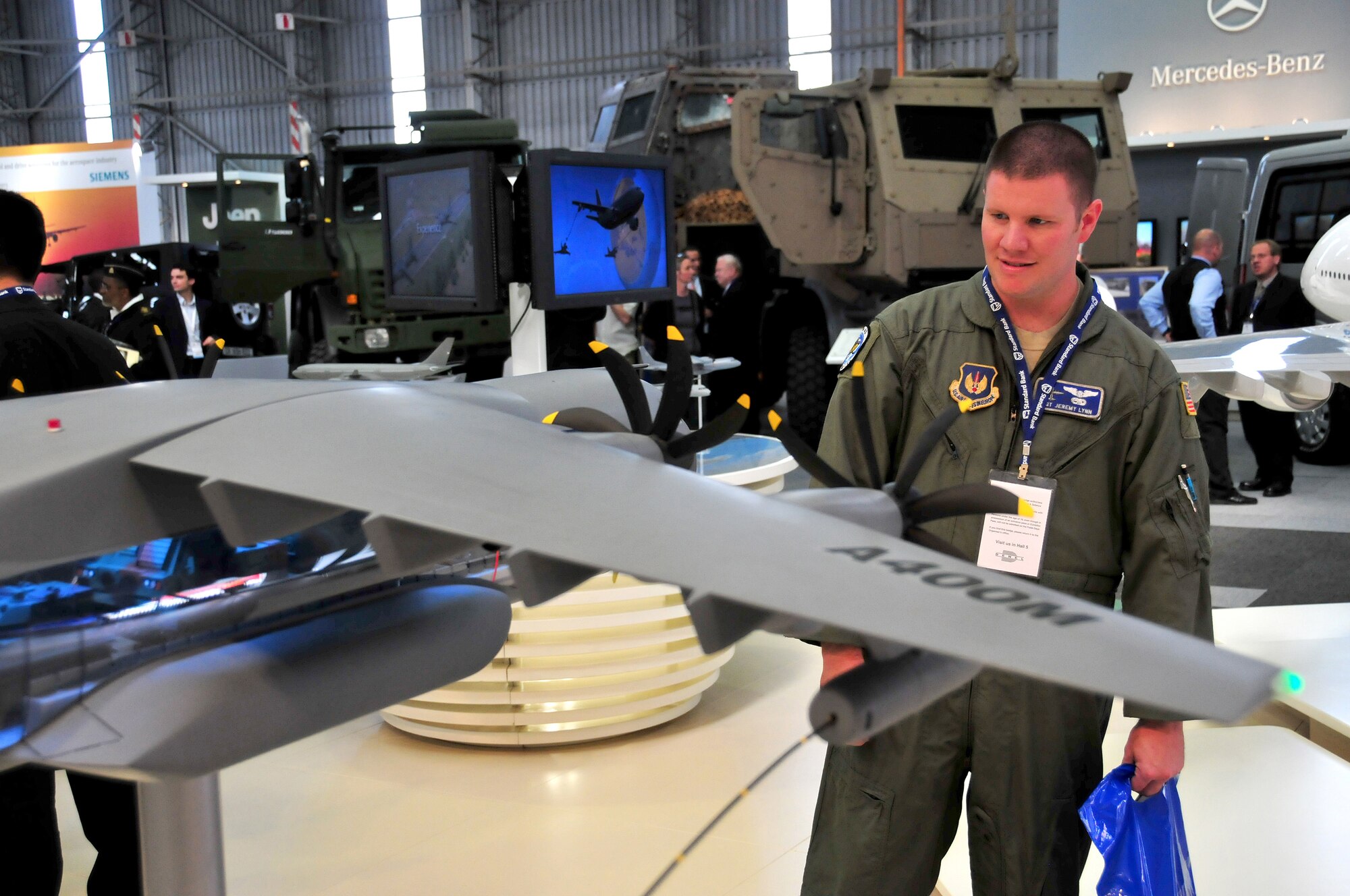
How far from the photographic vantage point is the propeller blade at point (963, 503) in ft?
4.63

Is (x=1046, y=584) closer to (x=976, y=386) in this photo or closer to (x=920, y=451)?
(x=976, y=386)

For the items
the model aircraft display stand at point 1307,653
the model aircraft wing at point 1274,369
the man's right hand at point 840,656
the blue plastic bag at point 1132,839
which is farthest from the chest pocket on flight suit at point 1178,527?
the model aircraft wing at point 1274,369

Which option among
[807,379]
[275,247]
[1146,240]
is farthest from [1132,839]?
[1146,240]

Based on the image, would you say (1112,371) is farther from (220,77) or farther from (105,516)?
(220,77)

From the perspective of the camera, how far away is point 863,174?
28.5ft

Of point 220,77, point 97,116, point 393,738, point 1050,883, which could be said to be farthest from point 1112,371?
point 97,116

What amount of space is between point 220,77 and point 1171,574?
26051mm

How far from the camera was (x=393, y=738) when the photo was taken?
4414mm

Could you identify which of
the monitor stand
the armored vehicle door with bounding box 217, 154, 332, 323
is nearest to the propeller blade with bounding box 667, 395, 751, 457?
the monitor stand

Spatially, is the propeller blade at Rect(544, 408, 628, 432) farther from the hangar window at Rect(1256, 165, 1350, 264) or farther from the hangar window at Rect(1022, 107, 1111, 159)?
the hangar window at Rect(1256, 165, 1350, 264)

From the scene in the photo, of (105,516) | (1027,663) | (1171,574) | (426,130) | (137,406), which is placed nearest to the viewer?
(1027,663)

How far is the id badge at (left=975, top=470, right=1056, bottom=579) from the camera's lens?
2043 mm

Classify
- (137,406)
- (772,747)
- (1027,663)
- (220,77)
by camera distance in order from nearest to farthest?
(1027,663)
(137,406)
(772,747)
(220,77)

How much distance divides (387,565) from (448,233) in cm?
343
